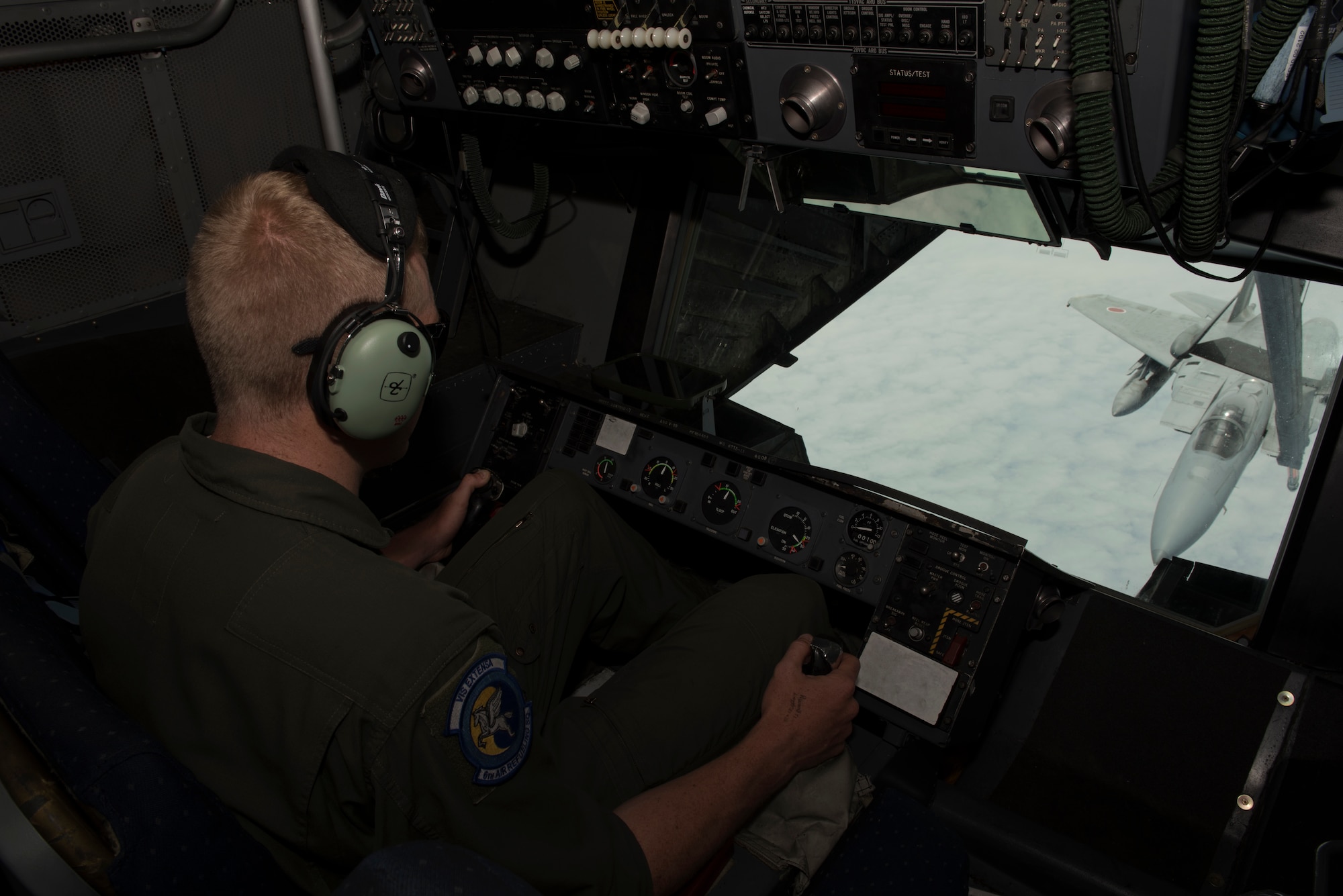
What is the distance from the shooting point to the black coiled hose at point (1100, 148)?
1.18m

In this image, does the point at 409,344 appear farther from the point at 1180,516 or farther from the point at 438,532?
the point at 1180,516

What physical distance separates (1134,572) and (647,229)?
1576 millimetres

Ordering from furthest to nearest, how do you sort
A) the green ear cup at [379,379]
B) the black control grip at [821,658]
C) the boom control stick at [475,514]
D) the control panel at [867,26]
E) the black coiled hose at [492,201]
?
the black coiled hose at [492,201] < the boom control stick at [475,514] < the black control grip at [821,658] < the control panel at [867,26] < the green ear cup at [379,379]

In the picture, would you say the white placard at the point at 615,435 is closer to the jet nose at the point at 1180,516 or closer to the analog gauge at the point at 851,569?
the analog gauge at the point at 851,569

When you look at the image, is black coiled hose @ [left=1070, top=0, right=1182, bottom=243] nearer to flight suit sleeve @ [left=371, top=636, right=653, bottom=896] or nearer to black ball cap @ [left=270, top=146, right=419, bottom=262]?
black ball cap @ [left=270, top=146, right=419, bottom=262]

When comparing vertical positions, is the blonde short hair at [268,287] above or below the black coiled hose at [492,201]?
above

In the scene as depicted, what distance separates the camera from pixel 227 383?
114cm

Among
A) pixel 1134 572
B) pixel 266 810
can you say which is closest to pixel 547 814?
pixel 266 810

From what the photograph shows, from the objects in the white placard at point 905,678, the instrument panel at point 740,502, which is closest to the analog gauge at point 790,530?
the instrument panel at point 740,502

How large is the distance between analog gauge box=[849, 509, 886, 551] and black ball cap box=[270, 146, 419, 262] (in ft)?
3.55

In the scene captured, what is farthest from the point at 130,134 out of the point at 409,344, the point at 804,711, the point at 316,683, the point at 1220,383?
the point at 1220,383

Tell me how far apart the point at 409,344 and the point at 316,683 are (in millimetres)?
460

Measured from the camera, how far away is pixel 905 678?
5.50 ft

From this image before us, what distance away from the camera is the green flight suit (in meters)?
0.92
